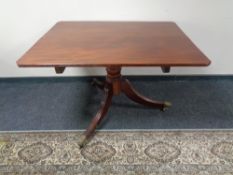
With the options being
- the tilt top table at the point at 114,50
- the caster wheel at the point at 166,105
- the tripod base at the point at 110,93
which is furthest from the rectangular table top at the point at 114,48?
the caster wheel at the point at 166,105

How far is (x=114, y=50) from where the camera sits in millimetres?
1217

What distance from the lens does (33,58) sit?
1108 millimetres

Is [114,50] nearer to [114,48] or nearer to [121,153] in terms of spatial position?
[114,48]

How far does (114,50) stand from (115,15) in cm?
77

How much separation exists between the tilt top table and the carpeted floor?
136mm

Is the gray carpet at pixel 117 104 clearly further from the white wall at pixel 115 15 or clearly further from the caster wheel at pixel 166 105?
the white wall at pixel 115 15

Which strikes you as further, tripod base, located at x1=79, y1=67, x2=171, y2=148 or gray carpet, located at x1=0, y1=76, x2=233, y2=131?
gray carpet, located at x1=0, y1=76, x2=233, y2=131

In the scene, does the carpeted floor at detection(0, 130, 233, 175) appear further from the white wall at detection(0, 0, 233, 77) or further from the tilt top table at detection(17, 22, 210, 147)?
the white wall at detection(0, 0, 233, 77)

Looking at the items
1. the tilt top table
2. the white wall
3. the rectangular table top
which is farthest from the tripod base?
the white wall

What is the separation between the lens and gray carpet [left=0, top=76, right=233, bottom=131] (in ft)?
5.56

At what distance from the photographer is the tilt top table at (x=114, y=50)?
1.09 metres

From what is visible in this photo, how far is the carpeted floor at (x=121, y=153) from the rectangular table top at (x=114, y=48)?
630 millimetres

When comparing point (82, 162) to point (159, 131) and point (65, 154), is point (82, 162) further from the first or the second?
point (159, 131)

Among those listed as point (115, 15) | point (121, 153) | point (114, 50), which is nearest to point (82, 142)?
point (121, 153)
